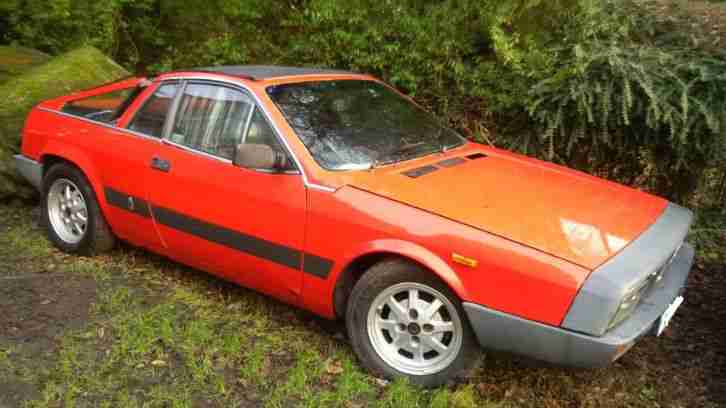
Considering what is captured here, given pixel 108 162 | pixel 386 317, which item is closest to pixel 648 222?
pixel 386 317

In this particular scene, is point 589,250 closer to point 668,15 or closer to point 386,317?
point 386,317

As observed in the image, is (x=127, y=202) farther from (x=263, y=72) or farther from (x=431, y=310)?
(x=431, y=310)

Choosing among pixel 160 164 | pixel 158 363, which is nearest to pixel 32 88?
pixel 160 164

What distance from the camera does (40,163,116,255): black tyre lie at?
4.65 meters

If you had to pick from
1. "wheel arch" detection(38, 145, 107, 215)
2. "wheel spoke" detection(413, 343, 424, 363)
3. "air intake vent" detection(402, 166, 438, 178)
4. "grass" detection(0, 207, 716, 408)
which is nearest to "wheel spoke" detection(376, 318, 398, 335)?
"wheel spoke" detection(413, 343, 424, 363)

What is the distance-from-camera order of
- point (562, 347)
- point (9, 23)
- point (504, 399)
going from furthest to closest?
point (9, 23) → point (504, 399) → point (562, 347)

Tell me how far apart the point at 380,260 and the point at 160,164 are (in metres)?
1.68

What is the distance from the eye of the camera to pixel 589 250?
2875mm

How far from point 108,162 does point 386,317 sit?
2336mm

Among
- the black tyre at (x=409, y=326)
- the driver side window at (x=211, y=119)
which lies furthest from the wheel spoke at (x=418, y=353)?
the driver side window at (x=211, y=119)

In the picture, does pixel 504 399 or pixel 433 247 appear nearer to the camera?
pixel 433 247

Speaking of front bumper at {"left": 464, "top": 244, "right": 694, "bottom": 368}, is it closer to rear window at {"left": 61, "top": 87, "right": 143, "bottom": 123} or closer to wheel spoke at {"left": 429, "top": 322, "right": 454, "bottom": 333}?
wheel spoke at {"left": 429, "top": 322, "right": 454, "bottom": 333}

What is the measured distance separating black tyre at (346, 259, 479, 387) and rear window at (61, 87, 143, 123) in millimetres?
2365

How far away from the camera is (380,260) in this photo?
333cm
